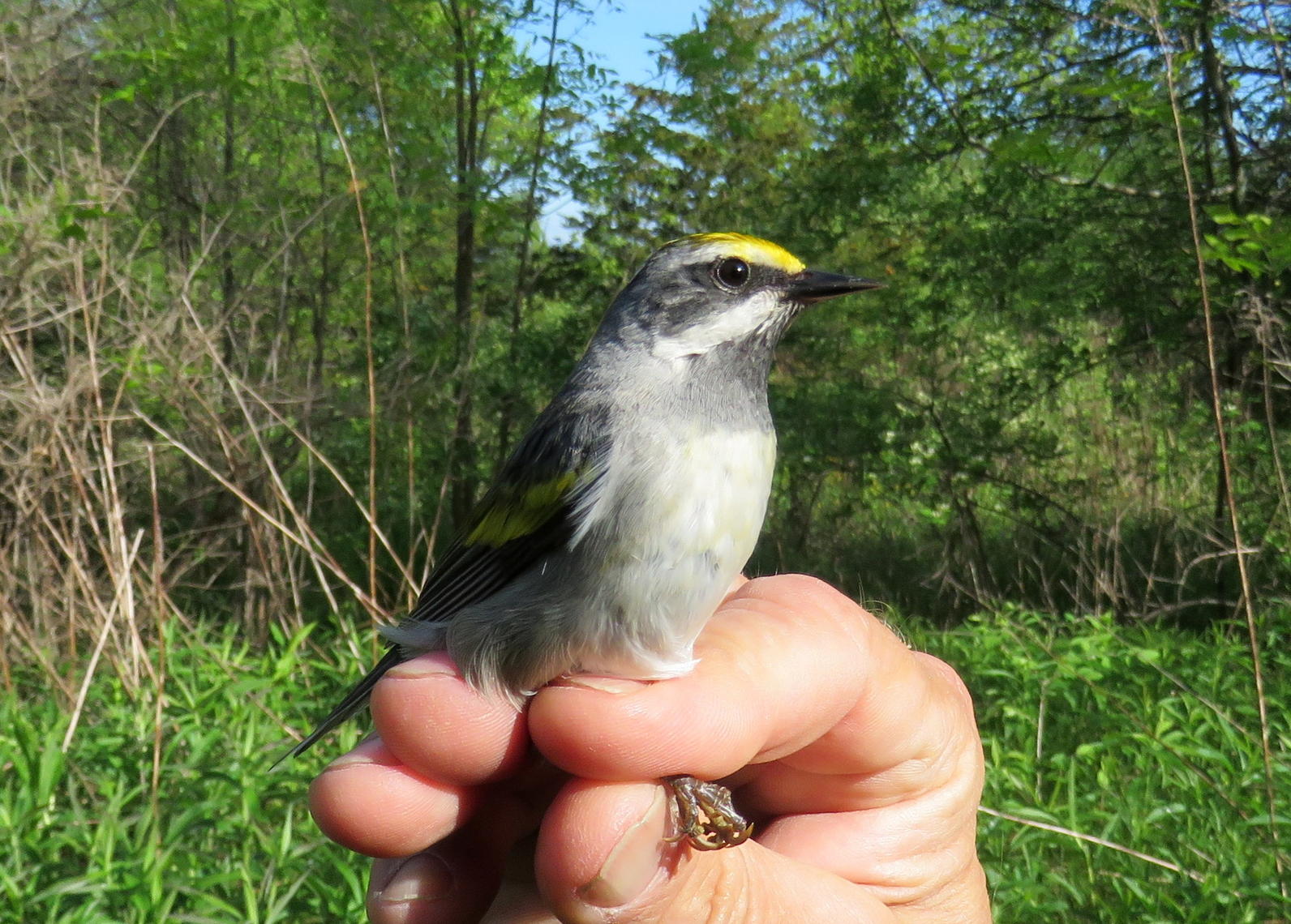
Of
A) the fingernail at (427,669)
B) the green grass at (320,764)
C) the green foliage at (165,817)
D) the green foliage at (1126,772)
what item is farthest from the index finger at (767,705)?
the green foliage at (165,817)

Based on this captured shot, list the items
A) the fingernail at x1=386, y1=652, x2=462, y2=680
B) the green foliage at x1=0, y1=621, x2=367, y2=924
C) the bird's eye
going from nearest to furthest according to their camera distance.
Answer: the fingernail at x1=386, y1=652, x2=462, y2=680
the bird's eye
the green foliage at x1=0, y1=621, x2=367, y2=924

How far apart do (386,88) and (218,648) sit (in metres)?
3.86

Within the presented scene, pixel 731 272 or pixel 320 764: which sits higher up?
pixel 731 272

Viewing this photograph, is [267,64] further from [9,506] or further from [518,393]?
[9,506]

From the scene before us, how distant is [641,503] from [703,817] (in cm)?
61

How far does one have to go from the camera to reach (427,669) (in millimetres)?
1818

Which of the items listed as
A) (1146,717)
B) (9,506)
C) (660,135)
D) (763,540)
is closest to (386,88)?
(660,135)

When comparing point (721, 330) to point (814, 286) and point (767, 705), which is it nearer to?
point (814, 286)

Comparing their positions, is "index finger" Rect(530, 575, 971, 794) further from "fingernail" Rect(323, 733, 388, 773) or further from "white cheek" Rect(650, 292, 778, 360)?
"white cheek" Rect(650, 292, 778, 360)

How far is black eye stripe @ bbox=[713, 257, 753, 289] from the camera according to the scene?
2041 mm

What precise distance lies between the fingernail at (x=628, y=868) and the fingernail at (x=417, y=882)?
0.47 meters

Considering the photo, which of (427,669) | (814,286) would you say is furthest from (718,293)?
(427,669)

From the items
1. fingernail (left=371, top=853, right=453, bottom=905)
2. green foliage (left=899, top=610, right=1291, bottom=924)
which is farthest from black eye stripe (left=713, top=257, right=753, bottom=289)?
green foliage (left=899, top=610, right=1291, bottom=924)

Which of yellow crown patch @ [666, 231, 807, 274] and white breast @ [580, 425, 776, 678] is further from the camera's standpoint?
yellow crown patch @ [666, 231, 807, 274]
